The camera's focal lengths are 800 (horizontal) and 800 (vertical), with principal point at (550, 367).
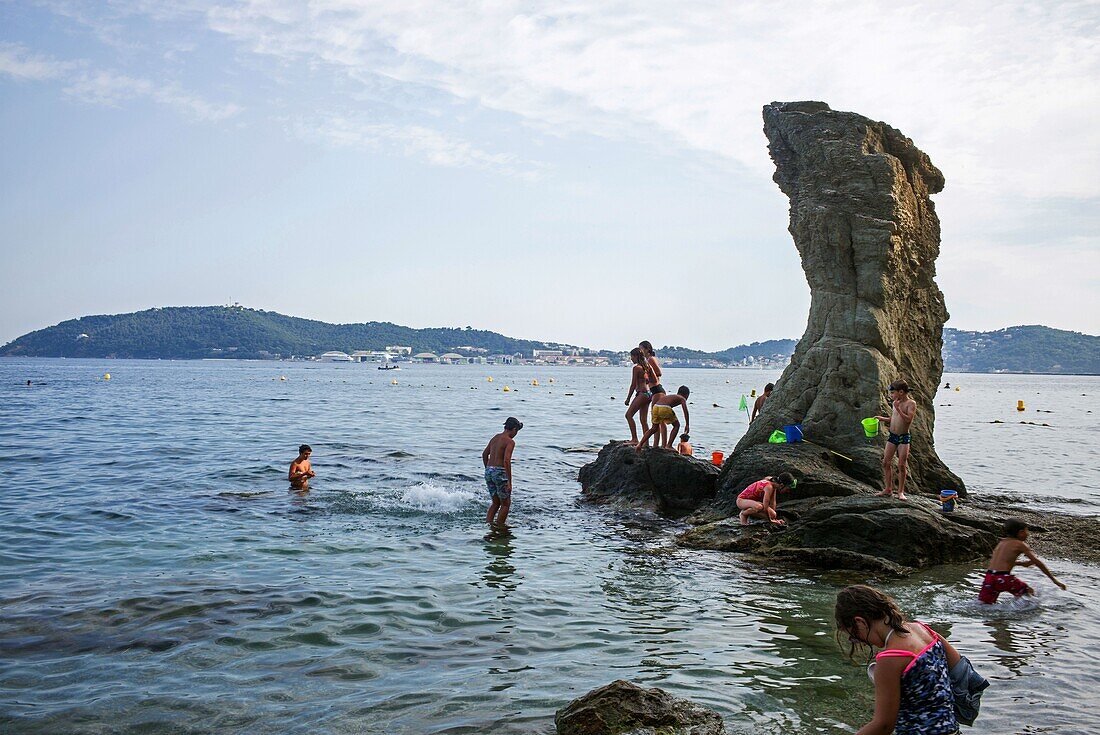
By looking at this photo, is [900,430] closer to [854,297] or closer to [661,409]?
[854,297]

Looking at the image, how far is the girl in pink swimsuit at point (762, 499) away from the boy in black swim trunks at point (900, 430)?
1825mm

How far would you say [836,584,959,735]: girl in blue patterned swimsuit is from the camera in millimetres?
4551

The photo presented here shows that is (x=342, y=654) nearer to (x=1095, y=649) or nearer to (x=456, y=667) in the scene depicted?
(x=456, y=667)

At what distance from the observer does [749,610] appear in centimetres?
979

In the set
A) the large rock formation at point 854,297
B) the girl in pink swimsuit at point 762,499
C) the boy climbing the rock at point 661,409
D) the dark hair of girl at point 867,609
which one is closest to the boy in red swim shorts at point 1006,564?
the girl in pink swimsuit at point 762,499

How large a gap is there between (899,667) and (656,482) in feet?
43.6

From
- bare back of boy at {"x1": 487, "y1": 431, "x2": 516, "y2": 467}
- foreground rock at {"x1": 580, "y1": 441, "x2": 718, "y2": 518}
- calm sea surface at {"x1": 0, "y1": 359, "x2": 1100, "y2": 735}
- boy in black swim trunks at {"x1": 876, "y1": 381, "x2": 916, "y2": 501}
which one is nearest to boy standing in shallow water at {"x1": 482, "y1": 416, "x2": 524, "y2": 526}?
bare back of boy at {"x1": 487, "y1": 431, "x2": 516, "y2": 467}

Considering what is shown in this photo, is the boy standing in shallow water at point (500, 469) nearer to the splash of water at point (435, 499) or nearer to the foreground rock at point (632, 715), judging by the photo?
the splash of water at point (435, 499)

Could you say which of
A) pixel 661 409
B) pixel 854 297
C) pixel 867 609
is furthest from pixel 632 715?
pixel 854 297

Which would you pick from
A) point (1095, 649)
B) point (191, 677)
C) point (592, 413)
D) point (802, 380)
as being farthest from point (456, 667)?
point (592, 413)

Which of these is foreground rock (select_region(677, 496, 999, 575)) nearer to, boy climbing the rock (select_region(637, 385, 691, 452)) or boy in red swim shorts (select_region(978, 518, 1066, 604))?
boy in red swim shorts (select_region(978, 518, 1066, 604))

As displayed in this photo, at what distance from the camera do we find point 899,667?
14.9 ft

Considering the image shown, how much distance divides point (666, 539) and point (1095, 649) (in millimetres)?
6800

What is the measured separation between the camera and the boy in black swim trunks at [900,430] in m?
14.5
